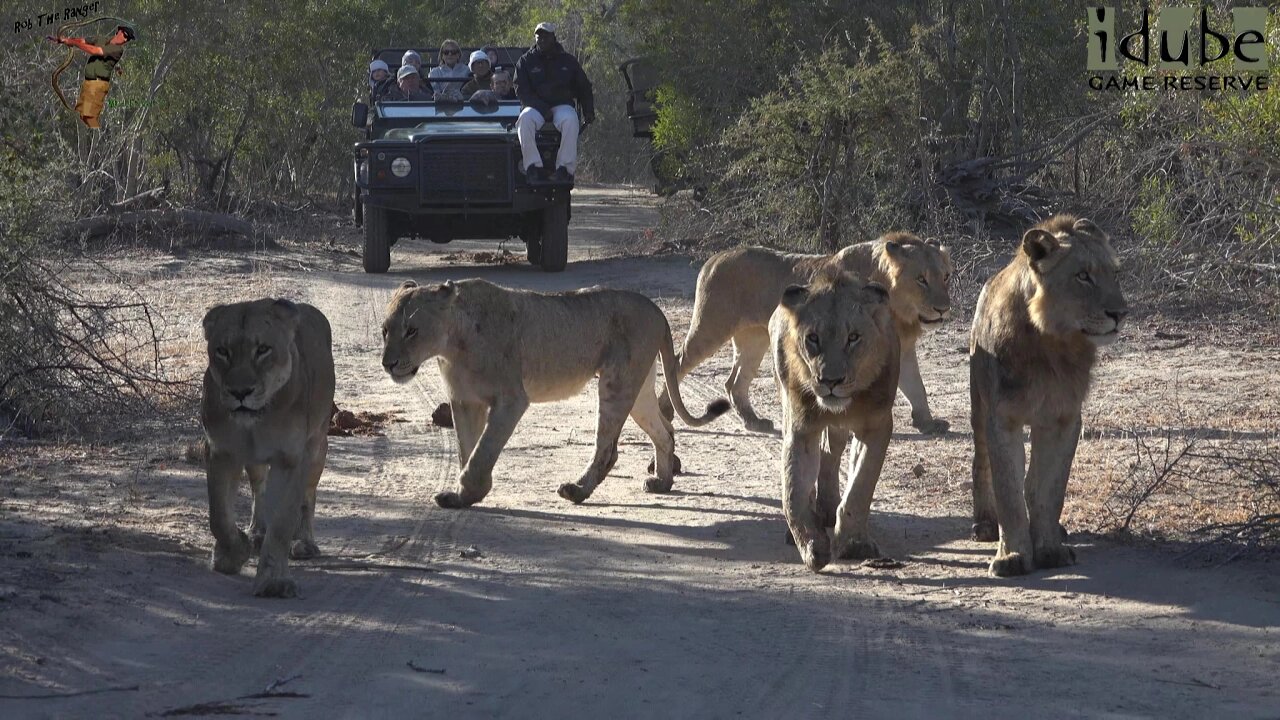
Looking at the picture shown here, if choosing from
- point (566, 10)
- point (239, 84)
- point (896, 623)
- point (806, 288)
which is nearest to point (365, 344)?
point (806, 288)

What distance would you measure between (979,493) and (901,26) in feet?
47.8

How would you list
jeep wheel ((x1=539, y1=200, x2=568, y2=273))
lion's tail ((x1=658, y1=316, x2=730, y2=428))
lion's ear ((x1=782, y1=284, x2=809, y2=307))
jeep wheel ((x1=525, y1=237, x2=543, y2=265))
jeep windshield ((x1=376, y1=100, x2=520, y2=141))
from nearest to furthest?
lion's ear ((x1=782, y1=284, x2=809, y2=307)) < lion's tail ((x1=658, y1=316, x2=730, y2=428)) < jeep windshield ((x1=376, y1=100, x2=520, y2=141)) < jeep wheel ((x1=539, y1=200, x2=568, y2=273)) < jeep wheel ((x1=525, y1=237, x2=543, y2=265))

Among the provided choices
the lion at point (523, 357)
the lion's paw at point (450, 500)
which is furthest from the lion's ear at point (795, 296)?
the lion's paw at point (450, 500)

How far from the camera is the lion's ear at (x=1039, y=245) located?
6.37 meters

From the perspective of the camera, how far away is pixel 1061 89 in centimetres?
1975

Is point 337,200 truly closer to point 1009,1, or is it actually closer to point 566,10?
point 1009,1

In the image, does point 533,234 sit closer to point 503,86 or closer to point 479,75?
point 503,86

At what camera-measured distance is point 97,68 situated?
63.5 feet

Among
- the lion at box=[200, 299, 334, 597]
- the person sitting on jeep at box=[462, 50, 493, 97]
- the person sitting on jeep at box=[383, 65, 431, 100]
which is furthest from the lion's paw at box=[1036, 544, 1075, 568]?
the person sitting on jeep at box=[383, 65, 431, 100]

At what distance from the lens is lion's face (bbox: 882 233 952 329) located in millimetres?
9180

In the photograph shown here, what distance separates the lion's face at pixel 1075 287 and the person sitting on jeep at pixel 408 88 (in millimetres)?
13421

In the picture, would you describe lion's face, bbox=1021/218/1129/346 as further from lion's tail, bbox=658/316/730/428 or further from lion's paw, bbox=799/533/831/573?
lion's tail, bbox=658/316/730/428

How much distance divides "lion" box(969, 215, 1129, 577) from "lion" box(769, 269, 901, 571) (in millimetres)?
482

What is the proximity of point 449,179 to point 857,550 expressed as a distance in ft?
38.8
